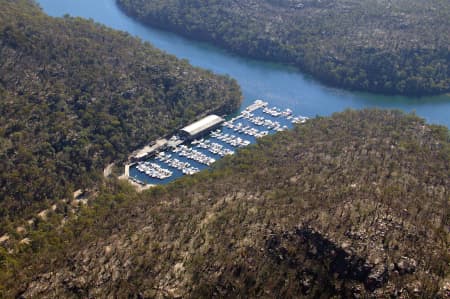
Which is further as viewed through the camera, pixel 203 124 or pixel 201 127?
pixel 203 124

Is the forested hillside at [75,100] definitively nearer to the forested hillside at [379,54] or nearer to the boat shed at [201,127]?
the boat shed at [201,127]

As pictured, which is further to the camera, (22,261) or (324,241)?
(22,261)

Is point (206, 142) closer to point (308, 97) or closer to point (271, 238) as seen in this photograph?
point (308, 97)

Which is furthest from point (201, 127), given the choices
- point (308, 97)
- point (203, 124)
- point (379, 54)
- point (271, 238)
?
point (379, 54)

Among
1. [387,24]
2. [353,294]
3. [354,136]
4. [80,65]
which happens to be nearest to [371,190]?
[353,294]

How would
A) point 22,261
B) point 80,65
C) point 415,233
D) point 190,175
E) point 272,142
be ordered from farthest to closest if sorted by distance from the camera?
point 80,65 → point 272,142 → point 190,175 → point 22,261 → point 415,233

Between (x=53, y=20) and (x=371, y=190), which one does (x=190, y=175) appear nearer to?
(x=371, y=190)

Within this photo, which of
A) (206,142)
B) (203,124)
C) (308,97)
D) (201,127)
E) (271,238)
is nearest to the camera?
(271,238)

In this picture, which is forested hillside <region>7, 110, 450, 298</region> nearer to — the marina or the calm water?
the marina
